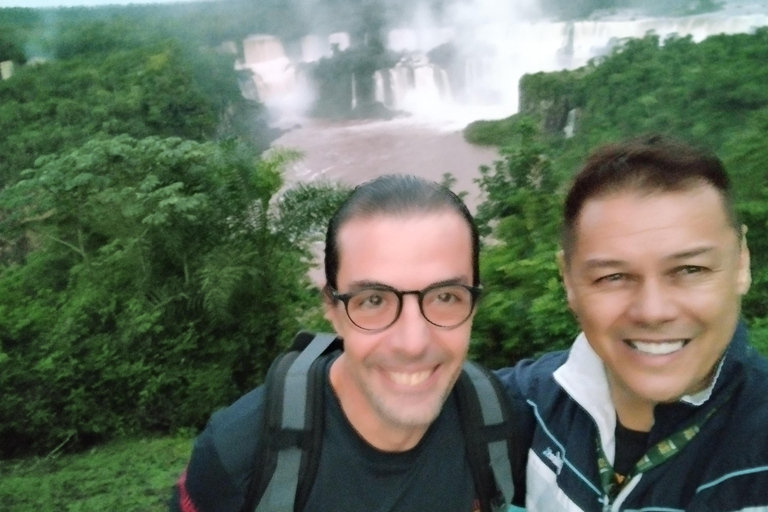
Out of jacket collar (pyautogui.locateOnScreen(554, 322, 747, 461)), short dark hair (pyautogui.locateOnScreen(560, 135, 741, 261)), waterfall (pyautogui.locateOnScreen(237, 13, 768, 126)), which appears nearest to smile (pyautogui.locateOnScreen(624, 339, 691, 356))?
jacket collar (pyautogui.locateOnScreen(554, 322, 747, 461))

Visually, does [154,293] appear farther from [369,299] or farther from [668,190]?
[668,190]

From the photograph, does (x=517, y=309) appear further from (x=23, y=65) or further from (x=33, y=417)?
(x=23, y=65)

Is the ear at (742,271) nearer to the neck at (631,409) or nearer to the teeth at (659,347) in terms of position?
the teeth at (659,347)

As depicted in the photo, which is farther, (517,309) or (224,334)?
(224,334)

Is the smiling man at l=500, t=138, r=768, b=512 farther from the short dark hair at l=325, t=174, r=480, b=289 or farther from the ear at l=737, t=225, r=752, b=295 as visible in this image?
the short dark hair at l=325, t=174, r=480, b=289

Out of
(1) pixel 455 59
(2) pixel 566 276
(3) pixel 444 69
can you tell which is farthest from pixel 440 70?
(2) pixel 566 276

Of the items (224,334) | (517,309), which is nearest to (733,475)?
(517,309)

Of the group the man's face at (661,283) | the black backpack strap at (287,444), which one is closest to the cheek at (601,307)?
the man's face at (661,283)
